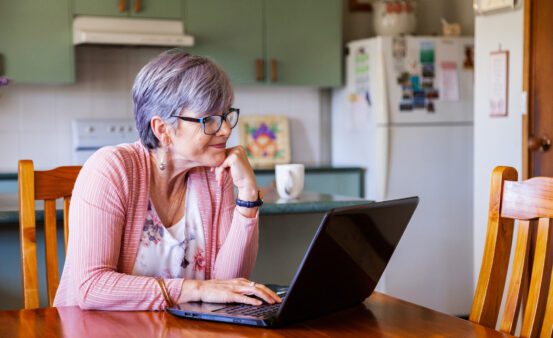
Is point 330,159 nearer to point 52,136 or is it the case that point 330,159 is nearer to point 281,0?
point 281,0

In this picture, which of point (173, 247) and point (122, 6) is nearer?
point (173, 247)

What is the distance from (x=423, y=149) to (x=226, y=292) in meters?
3.07

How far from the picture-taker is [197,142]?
1.58 metres

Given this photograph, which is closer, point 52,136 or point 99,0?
point 99,0

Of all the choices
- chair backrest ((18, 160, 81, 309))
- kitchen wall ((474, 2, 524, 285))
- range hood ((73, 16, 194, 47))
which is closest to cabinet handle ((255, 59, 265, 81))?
range hood ((73, 16, 194, 47))

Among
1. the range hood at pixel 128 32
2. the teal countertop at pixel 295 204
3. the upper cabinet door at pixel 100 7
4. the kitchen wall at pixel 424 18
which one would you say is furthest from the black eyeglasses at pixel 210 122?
the kitchen wall at pixel 424 18

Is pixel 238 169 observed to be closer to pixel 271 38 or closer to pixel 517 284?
pixel 517 284

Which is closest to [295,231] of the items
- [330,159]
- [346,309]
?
[346,309]

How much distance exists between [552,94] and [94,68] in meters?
2.37

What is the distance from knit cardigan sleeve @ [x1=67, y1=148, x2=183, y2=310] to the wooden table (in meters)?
0.04

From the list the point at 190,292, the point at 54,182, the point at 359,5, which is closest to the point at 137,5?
the point at 359,5

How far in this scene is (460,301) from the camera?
441cm

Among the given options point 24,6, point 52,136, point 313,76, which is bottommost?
point 52,136

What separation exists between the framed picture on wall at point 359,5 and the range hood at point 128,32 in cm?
118
